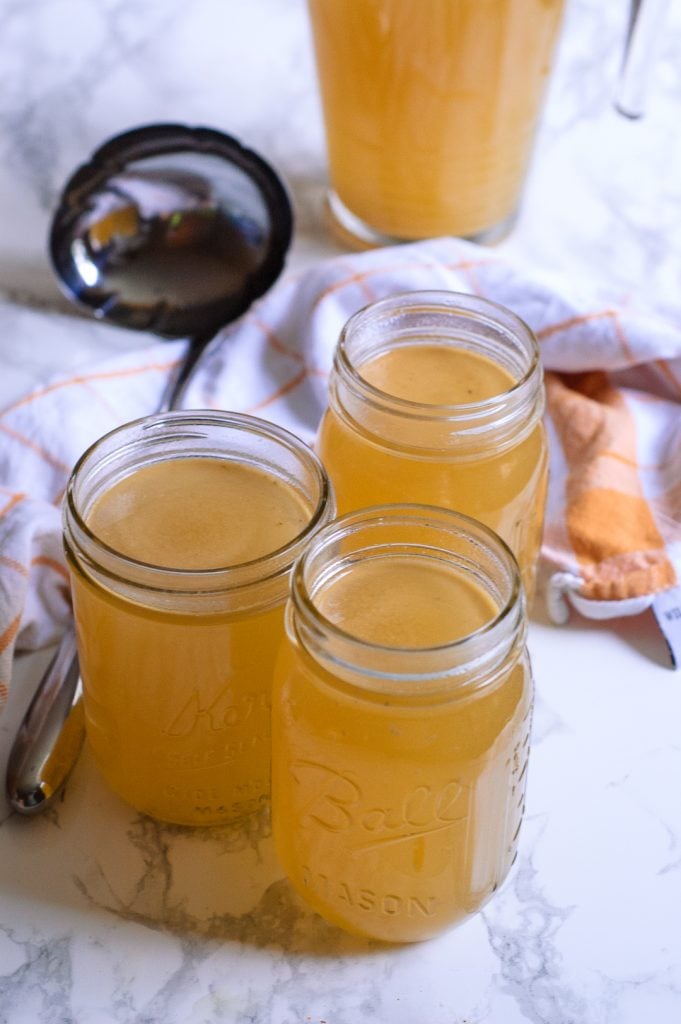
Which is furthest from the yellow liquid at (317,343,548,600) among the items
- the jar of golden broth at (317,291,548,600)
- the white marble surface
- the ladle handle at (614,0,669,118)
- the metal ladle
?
the ladle handle at (614,0,669,118)

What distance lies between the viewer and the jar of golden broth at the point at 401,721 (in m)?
0.65

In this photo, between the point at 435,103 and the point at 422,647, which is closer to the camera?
the point at 422,647

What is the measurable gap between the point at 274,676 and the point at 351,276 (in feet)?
1.65

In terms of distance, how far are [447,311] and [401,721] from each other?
35cm

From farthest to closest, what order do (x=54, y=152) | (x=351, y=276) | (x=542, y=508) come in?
(x=54, y=152) < (x=351, y=276) < (x=542, y=508)

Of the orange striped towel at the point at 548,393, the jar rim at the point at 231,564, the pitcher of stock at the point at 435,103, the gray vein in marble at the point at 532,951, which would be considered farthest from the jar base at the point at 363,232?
the gray vein in marble at the point at 532,951

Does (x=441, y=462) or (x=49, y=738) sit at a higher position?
(x=441, y=462)

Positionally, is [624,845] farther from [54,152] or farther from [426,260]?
[54,152]

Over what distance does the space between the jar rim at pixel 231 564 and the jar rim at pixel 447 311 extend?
0.07m

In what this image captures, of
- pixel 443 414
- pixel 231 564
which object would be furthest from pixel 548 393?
pixel 231 564

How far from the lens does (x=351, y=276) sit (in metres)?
1.12

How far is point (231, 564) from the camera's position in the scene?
73cm

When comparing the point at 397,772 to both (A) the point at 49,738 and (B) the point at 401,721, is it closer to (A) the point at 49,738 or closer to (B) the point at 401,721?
(B) the point at 401,721

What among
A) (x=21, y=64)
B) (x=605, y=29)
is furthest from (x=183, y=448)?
(x=605, y=29)
